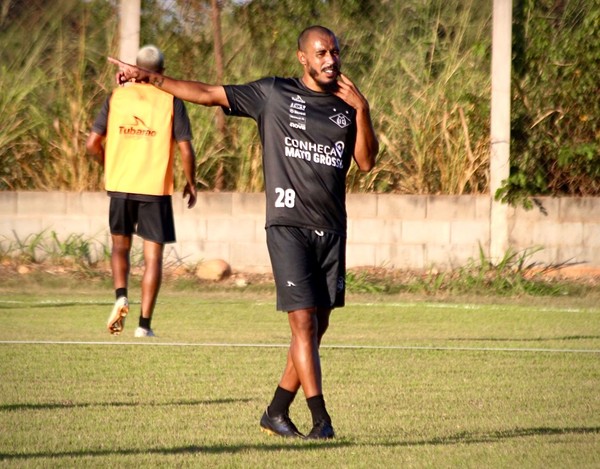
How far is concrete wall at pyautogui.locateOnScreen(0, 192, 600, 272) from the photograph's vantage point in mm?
16266

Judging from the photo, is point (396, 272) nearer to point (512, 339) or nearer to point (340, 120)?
point (512, 339)

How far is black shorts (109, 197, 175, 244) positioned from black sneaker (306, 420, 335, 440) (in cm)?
484

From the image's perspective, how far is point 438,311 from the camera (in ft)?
44.5

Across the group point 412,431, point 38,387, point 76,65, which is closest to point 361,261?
point 76,65

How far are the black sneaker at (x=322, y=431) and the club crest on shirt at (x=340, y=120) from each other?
143cm

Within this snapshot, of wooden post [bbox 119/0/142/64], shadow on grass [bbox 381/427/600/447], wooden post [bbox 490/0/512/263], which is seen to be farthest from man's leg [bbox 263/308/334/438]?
wooden post [bbox 119/0/142/64]

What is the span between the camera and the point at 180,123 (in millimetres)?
10875

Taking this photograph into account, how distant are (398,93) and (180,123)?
7392 mm

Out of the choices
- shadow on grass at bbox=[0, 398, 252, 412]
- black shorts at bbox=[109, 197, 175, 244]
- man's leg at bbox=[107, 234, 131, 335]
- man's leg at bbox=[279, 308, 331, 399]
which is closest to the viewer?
man's leg at bbox=[279, 308, 331, 399]

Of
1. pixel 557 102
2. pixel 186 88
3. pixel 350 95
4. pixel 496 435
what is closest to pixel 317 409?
pixel 496 435

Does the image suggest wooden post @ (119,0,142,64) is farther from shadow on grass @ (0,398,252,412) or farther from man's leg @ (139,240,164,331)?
shadow on grass @ (0,398,252,412)

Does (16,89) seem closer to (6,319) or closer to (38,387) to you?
(6,319)

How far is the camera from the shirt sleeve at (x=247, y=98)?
652 cm

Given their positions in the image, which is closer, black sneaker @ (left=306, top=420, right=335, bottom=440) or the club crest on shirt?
black sneaker @ (left=306, top=420, right=335, bottom=440)
